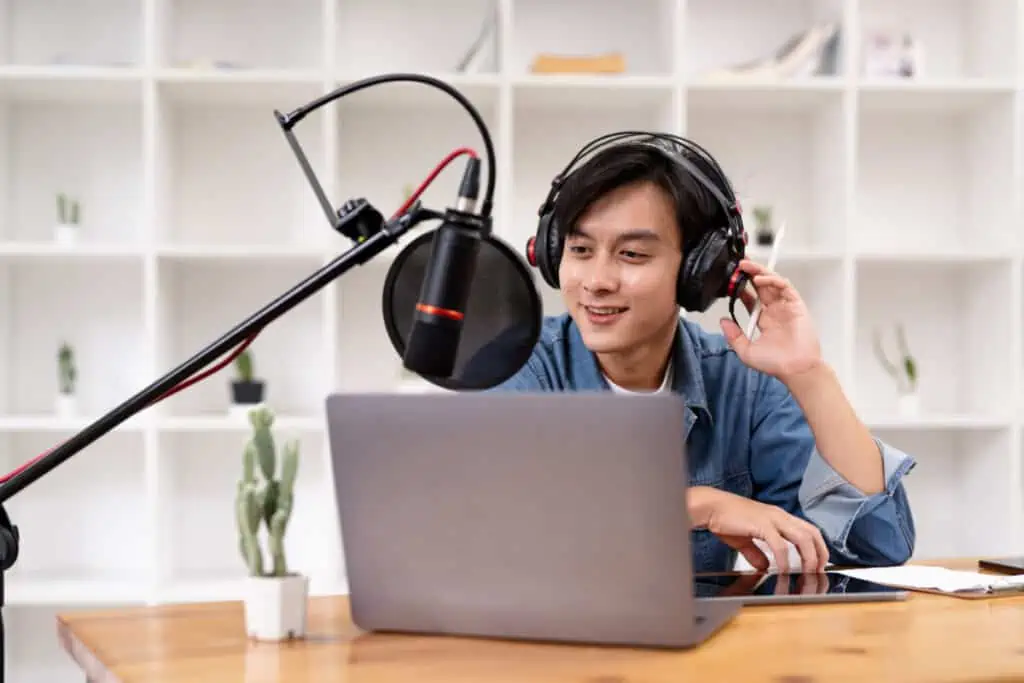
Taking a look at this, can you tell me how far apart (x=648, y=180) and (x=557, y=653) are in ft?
3.09

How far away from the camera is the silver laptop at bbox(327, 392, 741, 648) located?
2.94 feet

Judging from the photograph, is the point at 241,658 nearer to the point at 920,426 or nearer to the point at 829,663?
the point at 829,663

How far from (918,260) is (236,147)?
1.82m

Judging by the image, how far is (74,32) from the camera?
3193 millimetres

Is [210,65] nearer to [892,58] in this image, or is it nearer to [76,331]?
[76,331]

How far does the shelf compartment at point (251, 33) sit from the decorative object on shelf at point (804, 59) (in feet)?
3.57

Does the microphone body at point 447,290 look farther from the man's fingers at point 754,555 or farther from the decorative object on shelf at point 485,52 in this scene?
the decorative object on shelf at point 485,52

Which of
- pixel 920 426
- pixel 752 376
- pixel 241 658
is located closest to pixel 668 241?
pixel 752 376

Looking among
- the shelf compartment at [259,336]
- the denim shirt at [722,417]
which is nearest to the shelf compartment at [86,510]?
the shelf compartment at [259,336]

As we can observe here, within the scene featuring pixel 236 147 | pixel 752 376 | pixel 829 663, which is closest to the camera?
pixel 829 663

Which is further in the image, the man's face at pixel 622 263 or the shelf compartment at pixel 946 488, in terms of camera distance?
the shelf compartment at pixel 946 488

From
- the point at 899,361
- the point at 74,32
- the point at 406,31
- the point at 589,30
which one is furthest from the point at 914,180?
the point at 74,32

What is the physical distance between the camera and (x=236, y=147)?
3229 millimetres

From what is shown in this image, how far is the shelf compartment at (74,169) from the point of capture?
3176mm
